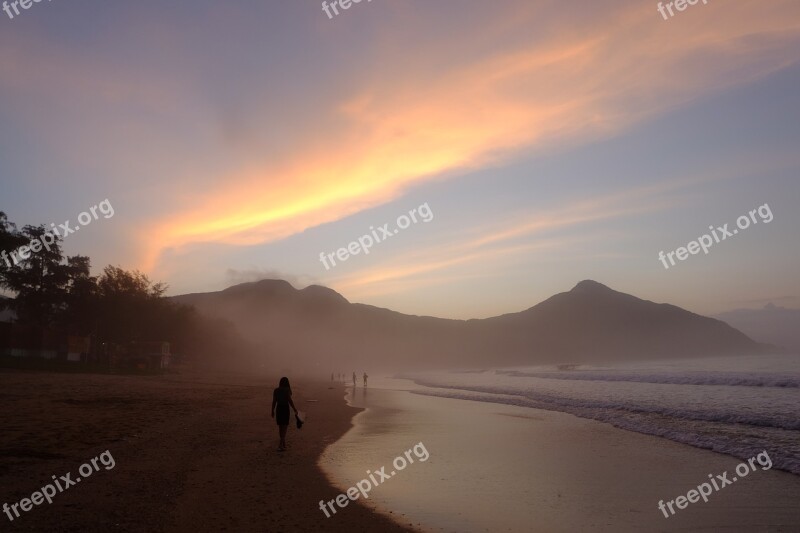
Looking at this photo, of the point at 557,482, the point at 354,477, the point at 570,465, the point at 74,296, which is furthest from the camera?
the point at 74,296

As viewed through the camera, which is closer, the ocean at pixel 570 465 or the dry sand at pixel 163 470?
the dry sand at pixel 163 470

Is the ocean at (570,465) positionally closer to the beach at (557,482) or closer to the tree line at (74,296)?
the beach at (557,482)

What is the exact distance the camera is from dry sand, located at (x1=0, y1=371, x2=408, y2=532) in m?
8.60

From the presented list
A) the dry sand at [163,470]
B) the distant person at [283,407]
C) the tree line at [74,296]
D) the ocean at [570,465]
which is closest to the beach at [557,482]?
the ocean at [570,465]

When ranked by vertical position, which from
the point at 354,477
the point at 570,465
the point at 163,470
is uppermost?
the point at 163,470

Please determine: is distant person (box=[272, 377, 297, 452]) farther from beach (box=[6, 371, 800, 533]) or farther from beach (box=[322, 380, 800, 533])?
beach (box=[322, 380, 800, 533])

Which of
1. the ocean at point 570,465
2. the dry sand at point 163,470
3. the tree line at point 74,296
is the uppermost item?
the tree line at point 74,296

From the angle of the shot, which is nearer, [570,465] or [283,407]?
[570,465]

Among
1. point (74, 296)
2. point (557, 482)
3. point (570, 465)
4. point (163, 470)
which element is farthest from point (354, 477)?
point (74, 296)

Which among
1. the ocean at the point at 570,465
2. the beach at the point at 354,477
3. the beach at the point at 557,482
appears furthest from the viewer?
the ocean at the point at 570,465

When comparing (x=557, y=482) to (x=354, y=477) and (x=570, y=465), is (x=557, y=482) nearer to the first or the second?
(x=570, y=465)

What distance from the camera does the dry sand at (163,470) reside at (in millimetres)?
8602

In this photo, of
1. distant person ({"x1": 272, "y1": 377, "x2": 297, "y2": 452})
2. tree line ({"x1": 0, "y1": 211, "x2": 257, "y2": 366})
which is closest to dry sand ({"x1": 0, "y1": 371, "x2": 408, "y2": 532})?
distant person ({"x1": 272, "y1": 377, "x2": 297, "y2": 452})

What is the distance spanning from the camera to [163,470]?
11844 mm
